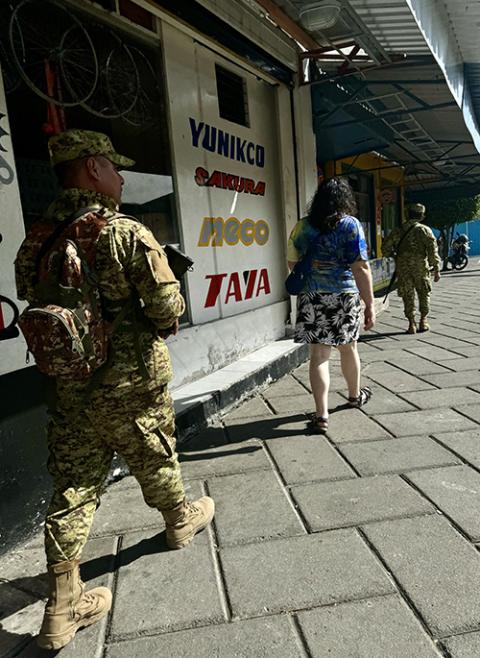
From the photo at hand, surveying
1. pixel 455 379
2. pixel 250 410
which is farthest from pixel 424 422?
pixel 250 410

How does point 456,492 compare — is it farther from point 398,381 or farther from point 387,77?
point 387,77

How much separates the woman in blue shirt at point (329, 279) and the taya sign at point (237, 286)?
54.4 inches

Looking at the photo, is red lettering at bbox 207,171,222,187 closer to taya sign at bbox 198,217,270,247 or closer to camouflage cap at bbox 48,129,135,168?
taya sign at bbox 198,217,270,247

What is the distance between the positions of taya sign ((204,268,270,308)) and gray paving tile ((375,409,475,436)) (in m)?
1.91

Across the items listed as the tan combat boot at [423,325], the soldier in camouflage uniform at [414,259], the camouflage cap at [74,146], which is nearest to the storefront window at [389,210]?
the soldier in camouflage uniform at [414,259]

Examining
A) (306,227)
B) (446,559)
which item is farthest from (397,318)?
(446,559)

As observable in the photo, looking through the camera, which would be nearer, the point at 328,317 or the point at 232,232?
the point at 328,317

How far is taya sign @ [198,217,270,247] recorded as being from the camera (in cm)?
445

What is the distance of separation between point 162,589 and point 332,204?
91.0 inches

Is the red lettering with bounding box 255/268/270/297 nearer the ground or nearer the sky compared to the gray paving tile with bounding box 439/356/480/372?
nearer the sky

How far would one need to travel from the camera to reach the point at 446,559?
190 cm

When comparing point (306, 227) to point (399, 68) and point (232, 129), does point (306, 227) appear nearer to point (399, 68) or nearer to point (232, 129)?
point (232, 129)

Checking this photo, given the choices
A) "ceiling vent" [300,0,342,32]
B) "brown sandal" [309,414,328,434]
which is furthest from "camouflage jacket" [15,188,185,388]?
"ceiling vent" [300,0,342,32]

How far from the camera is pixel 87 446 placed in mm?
1743
